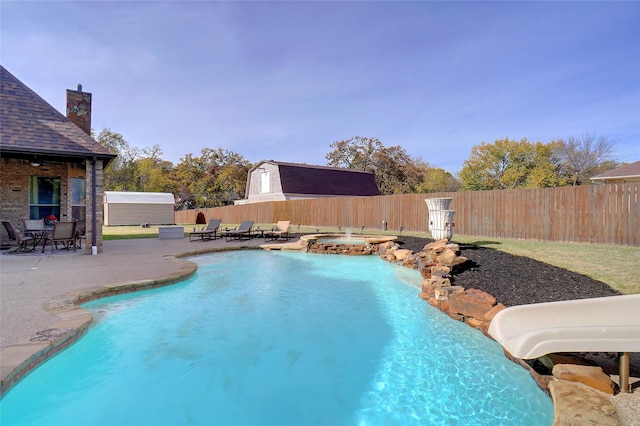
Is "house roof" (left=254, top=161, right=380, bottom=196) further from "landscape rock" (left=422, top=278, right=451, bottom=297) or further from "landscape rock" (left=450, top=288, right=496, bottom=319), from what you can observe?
"landscape rock" (left=450, top=288, right=496, bottom=319)

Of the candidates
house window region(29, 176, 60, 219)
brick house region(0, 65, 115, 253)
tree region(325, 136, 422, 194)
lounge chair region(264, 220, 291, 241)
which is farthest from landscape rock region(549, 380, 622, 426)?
tree region(325, 136, 422, 194)

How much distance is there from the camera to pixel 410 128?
69.1 feet

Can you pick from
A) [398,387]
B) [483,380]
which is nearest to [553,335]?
[483,380]

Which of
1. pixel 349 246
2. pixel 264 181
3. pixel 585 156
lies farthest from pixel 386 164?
pixel 349 246

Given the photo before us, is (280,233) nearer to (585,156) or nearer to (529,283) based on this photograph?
(529,283)

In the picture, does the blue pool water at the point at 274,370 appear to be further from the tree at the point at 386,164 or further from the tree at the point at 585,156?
the tree at the point at 386,164

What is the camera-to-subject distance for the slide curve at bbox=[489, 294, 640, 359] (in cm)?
226

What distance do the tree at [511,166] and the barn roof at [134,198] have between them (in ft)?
89.1

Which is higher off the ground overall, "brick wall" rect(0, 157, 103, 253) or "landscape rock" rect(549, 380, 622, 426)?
"brick wall" rect(0, 157, 103, 253)

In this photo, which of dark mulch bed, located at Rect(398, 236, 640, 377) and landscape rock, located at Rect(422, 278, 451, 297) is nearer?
dark mulch bed, located at Rect(398, 236, 640, 377)

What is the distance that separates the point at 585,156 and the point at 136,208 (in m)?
36.3

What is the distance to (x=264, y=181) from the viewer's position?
2895cm

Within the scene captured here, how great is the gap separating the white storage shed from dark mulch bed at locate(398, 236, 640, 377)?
25.9 meters

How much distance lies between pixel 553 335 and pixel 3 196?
14.1 metres
